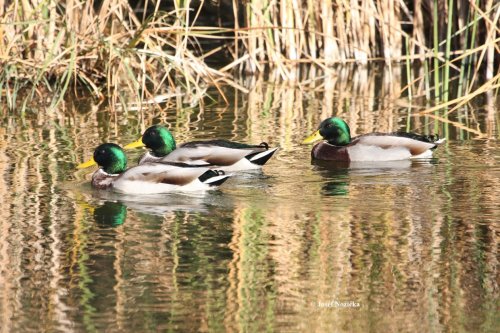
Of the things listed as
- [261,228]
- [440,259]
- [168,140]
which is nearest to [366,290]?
[440,259]

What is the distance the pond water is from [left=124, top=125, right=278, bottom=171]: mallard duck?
0.42 feet

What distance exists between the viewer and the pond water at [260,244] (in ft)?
19.0

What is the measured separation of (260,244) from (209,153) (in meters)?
2.52

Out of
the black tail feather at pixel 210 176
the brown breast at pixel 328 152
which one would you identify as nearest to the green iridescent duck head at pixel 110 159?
the black tail feather at pixel 210 176

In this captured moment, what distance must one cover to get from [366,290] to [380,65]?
9959 millimetres

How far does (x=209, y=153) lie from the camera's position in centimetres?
950

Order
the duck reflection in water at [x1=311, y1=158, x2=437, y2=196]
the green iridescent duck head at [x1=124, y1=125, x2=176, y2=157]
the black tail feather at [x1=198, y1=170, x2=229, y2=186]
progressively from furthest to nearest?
the green iridescent duck head at [x1=124, y1=125, x2=176, y2=157]
the duck reflection in water at [x1=311, y1=158, x2=437, y2=196]
the black tail feather at [x1=198, y1=170, x2=229, y2=186]

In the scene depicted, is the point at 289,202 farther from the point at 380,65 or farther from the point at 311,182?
the point at 380,65

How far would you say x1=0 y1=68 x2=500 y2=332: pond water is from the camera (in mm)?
5777

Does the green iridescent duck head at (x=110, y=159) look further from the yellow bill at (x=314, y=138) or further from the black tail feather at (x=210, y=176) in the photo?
the yellow bill at (x=314, y=138)

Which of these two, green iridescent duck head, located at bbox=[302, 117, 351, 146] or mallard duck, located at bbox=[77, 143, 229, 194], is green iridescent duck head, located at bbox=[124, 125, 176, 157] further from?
green iridescent duck head, located at bbox=[302, 117, 351, 146]

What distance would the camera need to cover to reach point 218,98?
43.8 ft

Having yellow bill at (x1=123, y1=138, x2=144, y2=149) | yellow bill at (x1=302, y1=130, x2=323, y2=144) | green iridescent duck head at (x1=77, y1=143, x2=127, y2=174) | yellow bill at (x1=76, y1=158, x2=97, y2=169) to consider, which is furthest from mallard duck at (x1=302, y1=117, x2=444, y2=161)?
yellow bill at (x1=76, y1=158, x2=97, y2=169)

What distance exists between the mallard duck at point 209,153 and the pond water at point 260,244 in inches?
5.1
